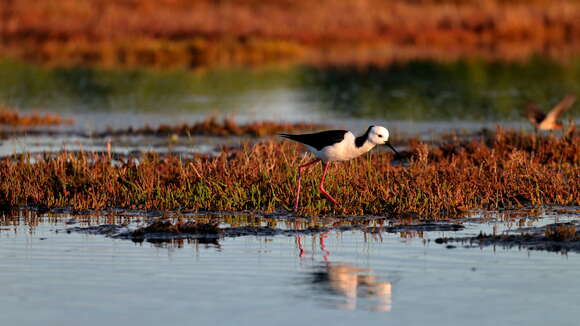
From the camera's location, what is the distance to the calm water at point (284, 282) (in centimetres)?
806

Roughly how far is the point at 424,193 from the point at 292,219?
5.08ft

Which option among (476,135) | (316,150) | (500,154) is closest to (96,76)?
(476,135)

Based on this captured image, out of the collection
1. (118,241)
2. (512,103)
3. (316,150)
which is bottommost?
(118,241)

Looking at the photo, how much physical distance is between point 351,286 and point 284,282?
587mm

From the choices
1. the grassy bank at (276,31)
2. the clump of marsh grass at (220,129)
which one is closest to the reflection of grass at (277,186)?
the clump of marsh grass at (220,129)

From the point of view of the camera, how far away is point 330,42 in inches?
2012

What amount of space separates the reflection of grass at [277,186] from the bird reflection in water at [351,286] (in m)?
2.68

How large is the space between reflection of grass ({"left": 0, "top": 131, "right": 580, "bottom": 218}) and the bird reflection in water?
2682 millimetres

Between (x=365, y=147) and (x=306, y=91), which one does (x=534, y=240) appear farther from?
(x=306, y=91)

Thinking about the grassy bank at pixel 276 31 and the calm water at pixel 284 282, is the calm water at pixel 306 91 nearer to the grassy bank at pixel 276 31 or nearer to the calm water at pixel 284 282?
the grassy bank at pixel 276 31

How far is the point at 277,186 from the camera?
43.3 ft

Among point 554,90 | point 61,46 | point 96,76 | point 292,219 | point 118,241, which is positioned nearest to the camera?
point 118,241

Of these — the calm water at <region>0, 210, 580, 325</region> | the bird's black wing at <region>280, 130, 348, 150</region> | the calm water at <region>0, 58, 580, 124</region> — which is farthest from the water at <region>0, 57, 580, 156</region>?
the calm water at <region>0, 210, 580, 325</region>

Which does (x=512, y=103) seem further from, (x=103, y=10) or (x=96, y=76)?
(x=103, y=10)
